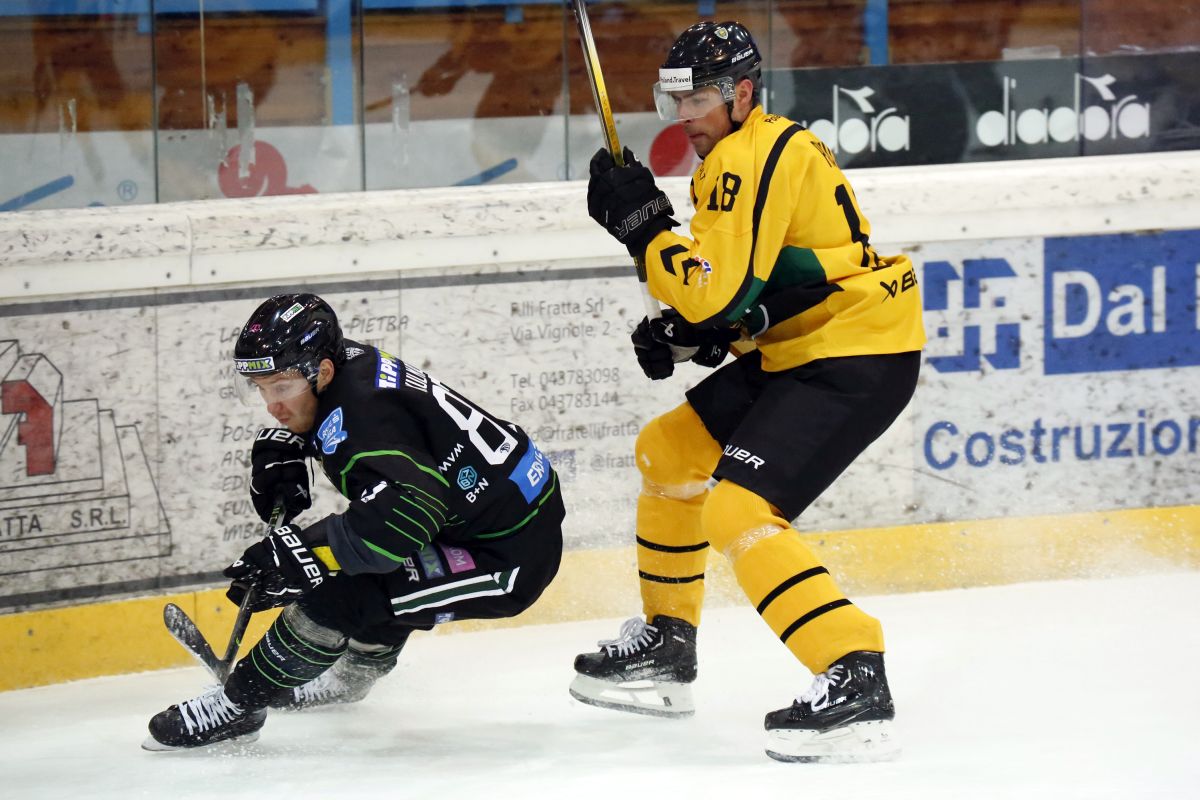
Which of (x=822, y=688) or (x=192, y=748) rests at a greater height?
(x=822, y=688)

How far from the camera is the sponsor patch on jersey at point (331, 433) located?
10.1ft

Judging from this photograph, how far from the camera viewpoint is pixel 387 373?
3184mm

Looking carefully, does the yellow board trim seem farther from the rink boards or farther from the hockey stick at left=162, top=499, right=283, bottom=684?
the hockey stick at left=162, top=499, right=283, bottom=684

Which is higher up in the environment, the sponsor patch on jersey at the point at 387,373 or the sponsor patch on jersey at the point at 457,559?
the sponsor patch on jersey at the point at 387,373

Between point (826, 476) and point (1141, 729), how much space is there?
0.82 m

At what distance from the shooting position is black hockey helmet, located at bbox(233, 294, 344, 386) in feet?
10.1

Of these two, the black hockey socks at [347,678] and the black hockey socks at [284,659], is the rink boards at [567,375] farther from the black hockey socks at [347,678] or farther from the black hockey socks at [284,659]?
the black hockey socks at [284,659]

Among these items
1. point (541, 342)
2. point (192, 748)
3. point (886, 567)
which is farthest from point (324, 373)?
point (886, 567)

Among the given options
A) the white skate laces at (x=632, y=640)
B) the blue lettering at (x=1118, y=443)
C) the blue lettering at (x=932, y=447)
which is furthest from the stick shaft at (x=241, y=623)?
the blue lettering at (x=1118, y=443)

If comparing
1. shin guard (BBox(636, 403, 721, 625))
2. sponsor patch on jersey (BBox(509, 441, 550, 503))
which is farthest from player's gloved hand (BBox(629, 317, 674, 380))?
sponsor patch on jersey (BBox(509, 441, 550, 503))

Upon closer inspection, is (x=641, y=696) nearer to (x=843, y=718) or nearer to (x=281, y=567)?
(x=843, y=718)

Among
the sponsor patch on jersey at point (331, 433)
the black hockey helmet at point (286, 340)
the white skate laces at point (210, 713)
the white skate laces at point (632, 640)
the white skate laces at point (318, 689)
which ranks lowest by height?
the white skate laces at point (318, 689)

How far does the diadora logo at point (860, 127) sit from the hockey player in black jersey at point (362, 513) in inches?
76.4

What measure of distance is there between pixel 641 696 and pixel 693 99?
47.4 inches
